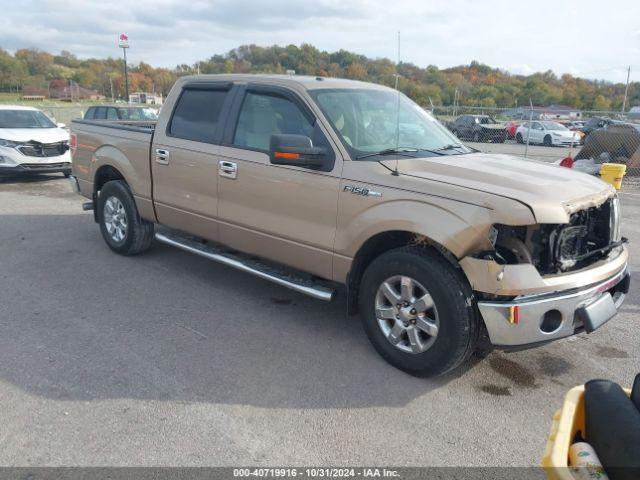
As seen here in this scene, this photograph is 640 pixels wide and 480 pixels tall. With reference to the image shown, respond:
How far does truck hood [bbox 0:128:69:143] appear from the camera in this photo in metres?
11.3

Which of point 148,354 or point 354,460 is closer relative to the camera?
point 354,460

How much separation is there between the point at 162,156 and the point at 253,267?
5.23 ft

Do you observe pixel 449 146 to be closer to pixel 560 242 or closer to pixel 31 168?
pixel 560 242

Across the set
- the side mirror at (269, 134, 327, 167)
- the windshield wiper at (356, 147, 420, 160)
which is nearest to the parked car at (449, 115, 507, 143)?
the windshield wiper at (356, 147, 420, 160)

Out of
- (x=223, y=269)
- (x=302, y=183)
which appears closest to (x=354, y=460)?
(x=302, y=183)

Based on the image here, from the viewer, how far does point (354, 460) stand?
2924 millimetres

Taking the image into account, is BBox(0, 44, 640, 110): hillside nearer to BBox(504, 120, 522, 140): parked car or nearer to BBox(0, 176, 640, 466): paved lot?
BBox(504, 120, 522, 140): parked car

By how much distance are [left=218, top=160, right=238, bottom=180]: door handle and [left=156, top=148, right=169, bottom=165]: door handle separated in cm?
83

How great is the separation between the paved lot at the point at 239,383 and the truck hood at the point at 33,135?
273 inches

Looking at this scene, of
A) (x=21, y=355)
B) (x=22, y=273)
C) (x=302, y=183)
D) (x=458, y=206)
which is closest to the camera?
(x=458, y=206)

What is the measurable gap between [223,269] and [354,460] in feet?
11.4

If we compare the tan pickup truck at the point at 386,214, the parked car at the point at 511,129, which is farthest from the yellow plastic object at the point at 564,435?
the parked car at the point at 511,129

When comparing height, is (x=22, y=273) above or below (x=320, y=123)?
below

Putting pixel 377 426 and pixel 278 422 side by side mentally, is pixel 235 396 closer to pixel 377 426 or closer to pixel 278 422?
pixel 278 422
